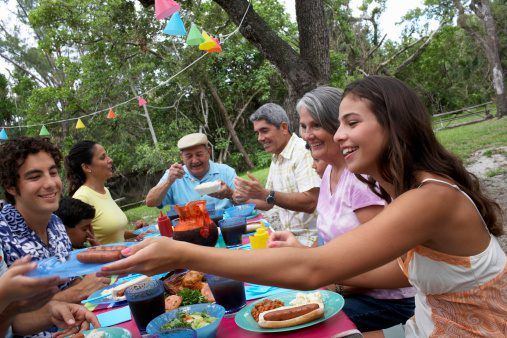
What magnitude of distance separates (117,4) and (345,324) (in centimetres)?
1104

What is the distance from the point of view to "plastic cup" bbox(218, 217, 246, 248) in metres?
2.66

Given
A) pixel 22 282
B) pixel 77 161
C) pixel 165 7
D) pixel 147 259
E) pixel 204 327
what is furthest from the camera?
pixel 165 7

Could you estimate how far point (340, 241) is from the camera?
132 centimetres

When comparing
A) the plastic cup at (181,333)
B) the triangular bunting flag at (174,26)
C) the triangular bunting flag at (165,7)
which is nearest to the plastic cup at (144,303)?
the plastic cup at (181,333)

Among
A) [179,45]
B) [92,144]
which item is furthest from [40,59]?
[92,144]

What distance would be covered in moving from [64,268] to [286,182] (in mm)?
2518

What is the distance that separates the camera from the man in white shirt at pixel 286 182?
3.13 meters

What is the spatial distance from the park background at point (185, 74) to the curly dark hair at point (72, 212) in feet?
11.9

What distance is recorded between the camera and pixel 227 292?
171cm

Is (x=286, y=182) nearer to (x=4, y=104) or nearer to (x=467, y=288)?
(x=467, y=288)

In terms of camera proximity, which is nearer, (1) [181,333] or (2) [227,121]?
(1) [181,333]

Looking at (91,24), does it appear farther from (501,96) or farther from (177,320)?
(501,96)

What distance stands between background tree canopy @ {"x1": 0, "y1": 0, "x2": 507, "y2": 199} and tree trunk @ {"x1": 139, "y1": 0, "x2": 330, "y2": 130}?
0.05 ft

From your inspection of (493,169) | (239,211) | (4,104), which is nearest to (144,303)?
(239,211)
